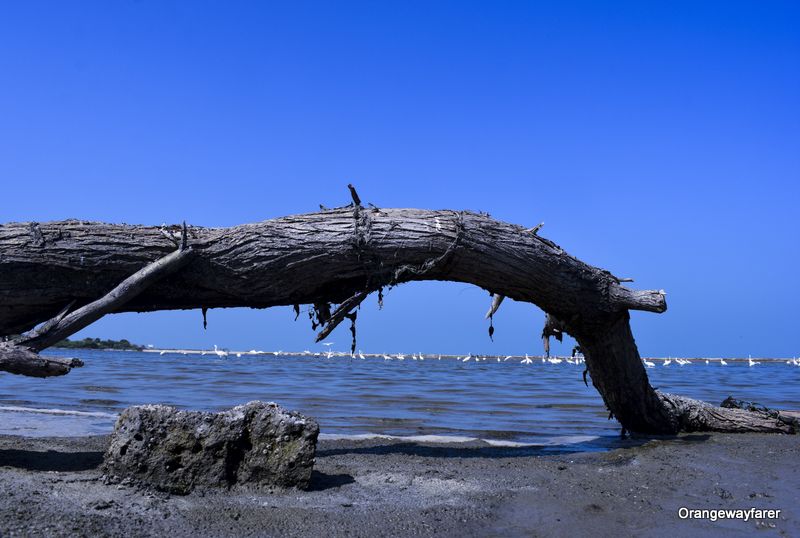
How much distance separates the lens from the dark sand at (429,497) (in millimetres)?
4469

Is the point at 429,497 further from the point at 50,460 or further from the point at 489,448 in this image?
the point at 50,460

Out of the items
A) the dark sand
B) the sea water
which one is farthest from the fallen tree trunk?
the sea water

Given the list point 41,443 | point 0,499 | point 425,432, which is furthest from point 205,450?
point 425,432

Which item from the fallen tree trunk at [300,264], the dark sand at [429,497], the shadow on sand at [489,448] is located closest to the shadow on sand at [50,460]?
the dark sand at [429,497]

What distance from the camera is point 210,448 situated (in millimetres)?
5285

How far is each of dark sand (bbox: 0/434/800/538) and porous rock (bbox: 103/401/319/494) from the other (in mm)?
150

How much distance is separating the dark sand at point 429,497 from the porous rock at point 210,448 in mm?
150

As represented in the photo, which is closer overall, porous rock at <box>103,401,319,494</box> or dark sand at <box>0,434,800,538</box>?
dark sand at <box>0,434,800,538</box>

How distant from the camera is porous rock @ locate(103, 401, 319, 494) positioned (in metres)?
5.16

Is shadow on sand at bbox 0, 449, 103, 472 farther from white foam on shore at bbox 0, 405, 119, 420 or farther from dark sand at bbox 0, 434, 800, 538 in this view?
white foam on shore at bbox 0, 405, 119, 420

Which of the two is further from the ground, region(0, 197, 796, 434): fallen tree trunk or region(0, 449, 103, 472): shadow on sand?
region(0, 197, 796, 434): fallen tree trunk

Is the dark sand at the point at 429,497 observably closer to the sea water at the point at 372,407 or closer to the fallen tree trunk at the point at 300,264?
the fallen tree trunk at the point at 300,264

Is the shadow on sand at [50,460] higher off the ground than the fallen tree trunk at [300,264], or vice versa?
the fallen tree trunk at [300,264]

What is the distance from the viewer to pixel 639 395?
888cm
